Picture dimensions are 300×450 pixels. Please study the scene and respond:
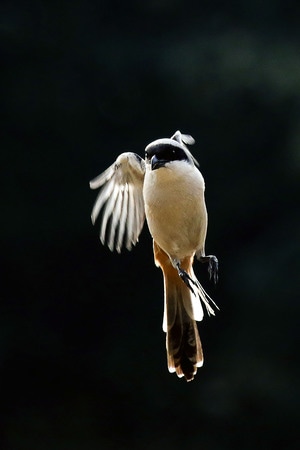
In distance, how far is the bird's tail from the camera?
201 cm

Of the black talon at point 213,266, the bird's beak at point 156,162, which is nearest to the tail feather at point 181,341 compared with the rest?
the black talon at point 213,266

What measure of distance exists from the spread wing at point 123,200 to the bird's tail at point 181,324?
13cm

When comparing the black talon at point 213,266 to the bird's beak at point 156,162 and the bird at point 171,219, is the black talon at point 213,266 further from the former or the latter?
the bird's beak at point 156,162

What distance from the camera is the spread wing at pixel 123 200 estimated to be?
1999mm

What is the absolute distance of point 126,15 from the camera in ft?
13.2

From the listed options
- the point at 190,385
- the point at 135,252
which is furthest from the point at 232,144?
the point at 190,385

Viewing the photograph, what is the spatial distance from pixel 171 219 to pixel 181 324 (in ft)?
1.45

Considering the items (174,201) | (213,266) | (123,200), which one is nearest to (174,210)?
(174,201)

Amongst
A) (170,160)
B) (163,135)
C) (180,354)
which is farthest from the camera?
(163,135)

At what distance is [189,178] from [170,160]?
1.9 inches

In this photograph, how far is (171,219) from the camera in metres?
1.68

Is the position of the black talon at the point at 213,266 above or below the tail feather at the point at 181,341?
above

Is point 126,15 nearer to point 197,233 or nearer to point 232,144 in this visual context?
point 232,144

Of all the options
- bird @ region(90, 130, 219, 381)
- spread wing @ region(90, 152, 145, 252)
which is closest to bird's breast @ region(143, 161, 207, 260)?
bird @ region(90, 130, 219, 381)
